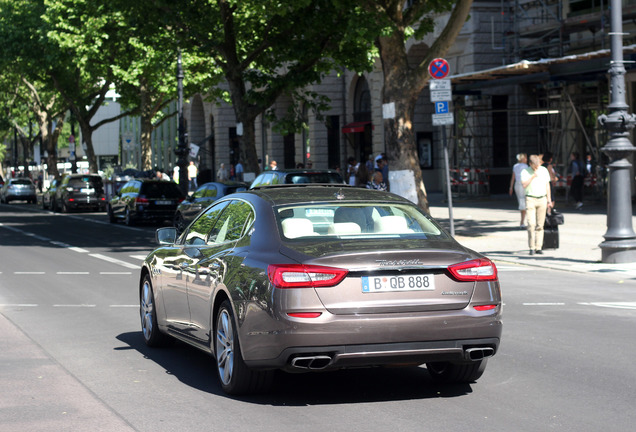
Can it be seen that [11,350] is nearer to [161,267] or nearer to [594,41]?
[161,267]

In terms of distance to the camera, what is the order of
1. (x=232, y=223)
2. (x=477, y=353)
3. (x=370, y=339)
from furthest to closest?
(x=232, y=223) < (x=477, y=353) < (x=370, y=339)

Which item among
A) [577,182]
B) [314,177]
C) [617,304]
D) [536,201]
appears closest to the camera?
[617,304]

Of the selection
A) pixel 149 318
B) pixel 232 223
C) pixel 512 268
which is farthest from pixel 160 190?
pixel 232 223

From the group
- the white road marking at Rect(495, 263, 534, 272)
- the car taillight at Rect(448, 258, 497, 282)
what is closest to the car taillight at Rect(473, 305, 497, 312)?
the car taillight at Rect(448, 258, 497, 282)

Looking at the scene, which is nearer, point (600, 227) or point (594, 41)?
point (600, 227)

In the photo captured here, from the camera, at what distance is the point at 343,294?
678 cm

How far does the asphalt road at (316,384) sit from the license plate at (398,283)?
2.56 feet

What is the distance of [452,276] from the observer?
699 centimetres

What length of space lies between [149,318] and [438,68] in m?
13.0

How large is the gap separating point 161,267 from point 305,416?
9.53 ft

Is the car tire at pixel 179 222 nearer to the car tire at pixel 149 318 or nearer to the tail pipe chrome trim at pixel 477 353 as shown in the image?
the car tire at pixel 149 318

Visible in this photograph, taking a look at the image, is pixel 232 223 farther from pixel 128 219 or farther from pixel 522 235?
pixel 128 219

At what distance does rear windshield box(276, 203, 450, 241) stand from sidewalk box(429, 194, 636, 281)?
8721mm

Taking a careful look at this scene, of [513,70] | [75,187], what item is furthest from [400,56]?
[75,187]
